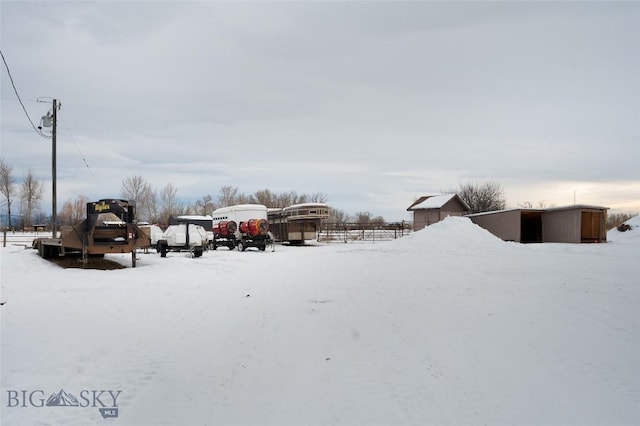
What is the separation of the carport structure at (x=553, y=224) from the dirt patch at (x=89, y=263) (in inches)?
1013

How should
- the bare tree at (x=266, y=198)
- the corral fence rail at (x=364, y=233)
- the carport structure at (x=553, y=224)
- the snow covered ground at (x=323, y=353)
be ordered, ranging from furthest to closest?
the bare tree at (x=266, y=198)
the corral fence rail at (x=364, y=233)
the carport structure at (x=553, y=224)
the snow covered ground at (x=323, y=353)

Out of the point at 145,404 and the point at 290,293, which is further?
the point at 290,293

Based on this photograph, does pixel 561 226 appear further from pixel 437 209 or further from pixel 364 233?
pixel 364 233

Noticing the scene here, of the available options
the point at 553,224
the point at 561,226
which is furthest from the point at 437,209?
the point at 561,226

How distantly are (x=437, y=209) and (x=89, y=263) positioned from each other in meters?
31.6

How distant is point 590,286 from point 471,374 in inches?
291

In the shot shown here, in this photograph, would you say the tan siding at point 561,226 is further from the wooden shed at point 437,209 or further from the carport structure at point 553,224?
the wooden shed at point 437,209

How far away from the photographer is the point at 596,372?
18.6 ft

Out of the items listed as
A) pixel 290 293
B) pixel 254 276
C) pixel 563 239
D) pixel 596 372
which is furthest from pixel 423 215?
pixel 596 372

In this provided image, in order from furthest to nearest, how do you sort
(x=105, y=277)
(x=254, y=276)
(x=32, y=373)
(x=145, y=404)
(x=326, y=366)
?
1. (x=254, y=276)
2. (x=105, y=277)
3. (x=326, y=366)
4. (x=32, y=373)
5. (x=145, y=404)

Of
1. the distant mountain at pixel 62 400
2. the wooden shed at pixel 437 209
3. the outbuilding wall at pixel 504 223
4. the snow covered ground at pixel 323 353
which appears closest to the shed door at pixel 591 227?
the outbuilding wall at pixel 504 223

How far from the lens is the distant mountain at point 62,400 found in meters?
4.59

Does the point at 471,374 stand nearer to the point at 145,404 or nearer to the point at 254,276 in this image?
the point at 145,404

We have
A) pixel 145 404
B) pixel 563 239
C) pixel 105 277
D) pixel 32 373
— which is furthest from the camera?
pixel 563 239
